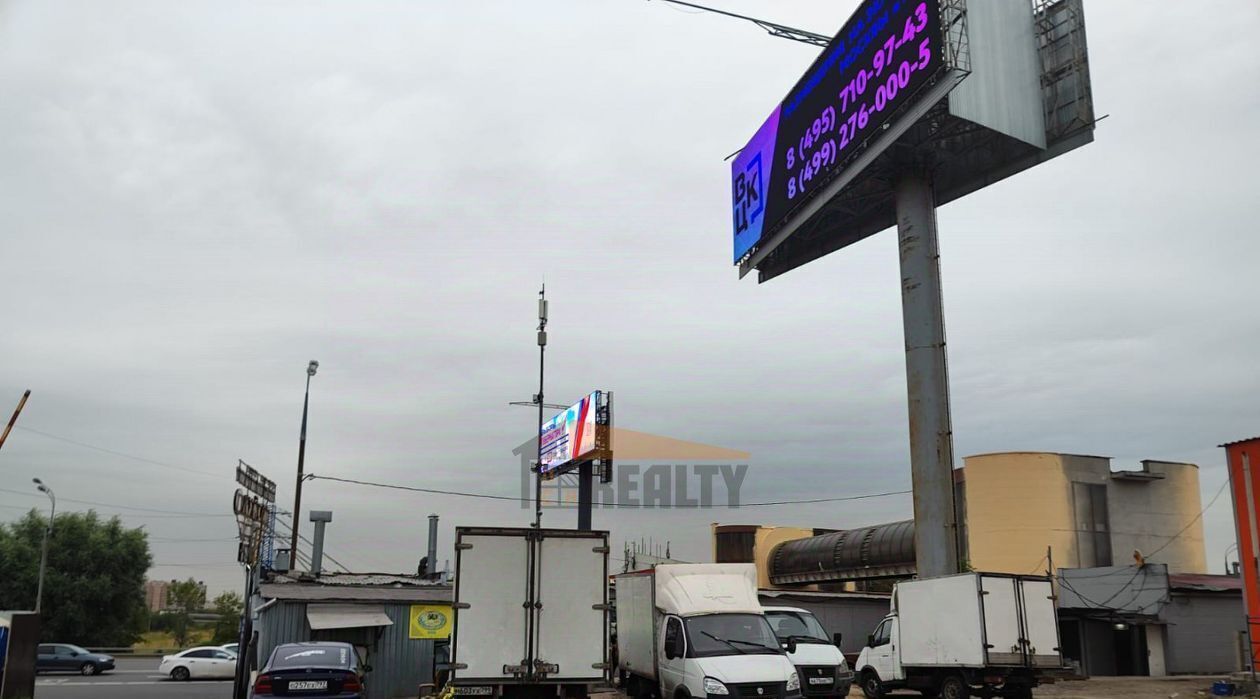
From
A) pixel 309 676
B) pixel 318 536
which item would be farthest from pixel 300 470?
pixel 309 676

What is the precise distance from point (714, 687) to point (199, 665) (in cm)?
2678

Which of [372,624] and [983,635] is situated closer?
[983,635]

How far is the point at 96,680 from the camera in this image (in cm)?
3181

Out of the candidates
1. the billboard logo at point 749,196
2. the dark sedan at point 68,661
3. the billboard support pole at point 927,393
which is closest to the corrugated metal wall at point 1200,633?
the billboard support pole at point 927,393

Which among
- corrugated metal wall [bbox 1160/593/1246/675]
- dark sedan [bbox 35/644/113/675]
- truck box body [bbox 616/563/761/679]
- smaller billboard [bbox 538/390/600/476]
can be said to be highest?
smaller billboard [bbox 538/390/600/476]

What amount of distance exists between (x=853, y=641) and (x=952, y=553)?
475 inches

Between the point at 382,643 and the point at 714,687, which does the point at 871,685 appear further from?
the point at 382,643

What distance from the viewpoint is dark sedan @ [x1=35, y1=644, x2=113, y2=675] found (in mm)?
35094

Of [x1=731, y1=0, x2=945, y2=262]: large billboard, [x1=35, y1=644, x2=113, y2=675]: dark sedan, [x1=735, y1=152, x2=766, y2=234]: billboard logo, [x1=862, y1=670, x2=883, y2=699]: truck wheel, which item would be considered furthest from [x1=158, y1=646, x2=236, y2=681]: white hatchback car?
[x1=735, y1=152, x2=766, y2=234]: billboard logo

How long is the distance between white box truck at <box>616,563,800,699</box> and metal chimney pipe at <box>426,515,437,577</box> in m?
14.5

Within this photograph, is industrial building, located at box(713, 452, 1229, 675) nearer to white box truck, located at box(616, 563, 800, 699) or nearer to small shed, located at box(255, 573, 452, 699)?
small shed, located at box(255, 573, 452, 699)

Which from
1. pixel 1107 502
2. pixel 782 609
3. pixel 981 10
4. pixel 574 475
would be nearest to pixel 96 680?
pixel 574 475

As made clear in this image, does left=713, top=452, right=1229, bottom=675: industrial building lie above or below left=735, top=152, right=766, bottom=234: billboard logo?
below

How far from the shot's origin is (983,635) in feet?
54.6
